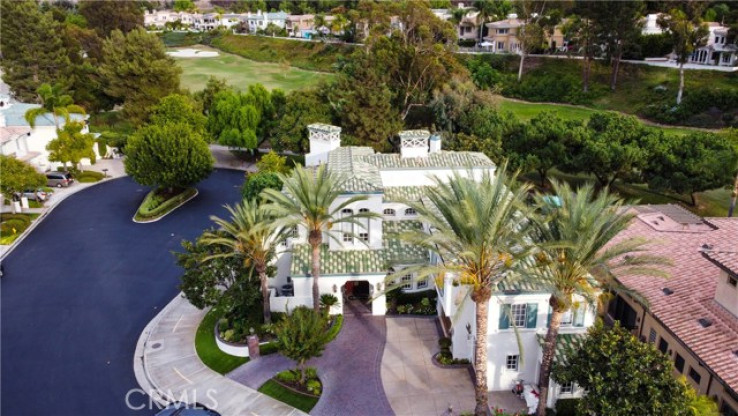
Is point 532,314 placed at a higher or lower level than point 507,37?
lower

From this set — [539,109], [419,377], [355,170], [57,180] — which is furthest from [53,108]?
[539,109]

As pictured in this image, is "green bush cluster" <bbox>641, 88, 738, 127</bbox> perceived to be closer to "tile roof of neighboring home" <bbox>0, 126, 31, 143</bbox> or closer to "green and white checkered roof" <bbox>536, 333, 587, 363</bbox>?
"green and white checkered roof" <bbox>536, 333, 587, 363</bbox>

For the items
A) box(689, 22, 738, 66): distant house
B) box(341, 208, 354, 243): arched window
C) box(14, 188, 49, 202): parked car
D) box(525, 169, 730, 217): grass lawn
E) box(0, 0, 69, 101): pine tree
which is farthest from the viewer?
box(689, 22, 738, 66): distant house

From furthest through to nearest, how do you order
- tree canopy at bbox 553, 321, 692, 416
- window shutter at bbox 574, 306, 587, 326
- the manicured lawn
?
1. the manicured lawn
2. window shutter at bbox 574, 306, 587, 326
3. tree canopy at bbox 553, 321, 692, 416

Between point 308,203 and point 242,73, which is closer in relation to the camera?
point 308,203

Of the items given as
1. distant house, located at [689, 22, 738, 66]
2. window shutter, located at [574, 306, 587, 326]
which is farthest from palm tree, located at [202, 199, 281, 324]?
distant house, located at [689, 22, 738, 66]

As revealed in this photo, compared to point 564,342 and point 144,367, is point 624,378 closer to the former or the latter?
point 564,342

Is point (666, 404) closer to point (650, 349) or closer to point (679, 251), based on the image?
point (650, 349)
